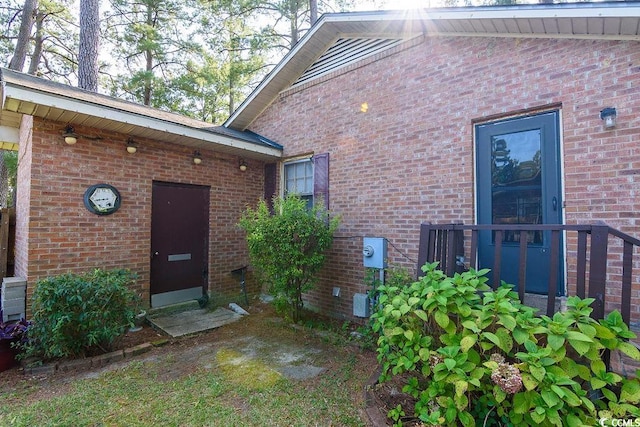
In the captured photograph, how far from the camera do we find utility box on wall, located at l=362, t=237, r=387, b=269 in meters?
4.23

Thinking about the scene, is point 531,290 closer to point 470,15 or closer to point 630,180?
point 630,180

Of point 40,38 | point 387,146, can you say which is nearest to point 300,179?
point 387,146

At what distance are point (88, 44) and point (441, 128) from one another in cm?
1002

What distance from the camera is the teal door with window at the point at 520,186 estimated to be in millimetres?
3510

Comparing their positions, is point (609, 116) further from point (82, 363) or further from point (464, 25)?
point (82, 363)

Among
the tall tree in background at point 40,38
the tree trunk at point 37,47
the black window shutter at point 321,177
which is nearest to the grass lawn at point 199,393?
the black window shutter at point 321,177

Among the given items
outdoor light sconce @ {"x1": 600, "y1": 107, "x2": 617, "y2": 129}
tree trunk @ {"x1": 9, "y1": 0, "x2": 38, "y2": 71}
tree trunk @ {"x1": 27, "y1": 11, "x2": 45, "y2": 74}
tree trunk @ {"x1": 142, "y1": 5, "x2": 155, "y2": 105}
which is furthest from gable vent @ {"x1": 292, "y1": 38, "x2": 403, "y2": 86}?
tree trunk @ {"x1": 27, "y1": 11, "x2": 45, "y2": 74}

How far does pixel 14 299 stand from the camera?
4.03 meters

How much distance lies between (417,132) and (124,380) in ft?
15.2

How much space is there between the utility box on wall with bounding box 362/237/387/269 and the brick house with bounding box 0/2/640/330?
0.53 meters

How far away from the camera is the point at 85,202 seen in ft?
14.9

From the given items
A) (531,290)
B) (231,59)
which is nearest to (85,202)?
(531,290)

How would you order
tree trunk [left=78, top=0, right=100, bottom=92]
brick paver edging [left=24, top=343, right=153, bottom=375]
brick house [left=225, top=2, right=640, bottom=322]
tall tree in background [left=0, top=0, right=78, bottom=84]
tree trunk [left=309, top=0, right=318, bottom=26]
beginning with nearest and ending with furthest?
1. brick house [left=225, top=2, right=640, bottom=322]
2. brick paver edging [left=24, top=343, right=153, bottom=375]
3. tree trunk [left=78, top=0, right=100, bottom=92]
4. tall tree in background [left=0, top=0, right=78, bottom=84]
5. tree trunk [left=309, top=0, right=318, bottom=26]

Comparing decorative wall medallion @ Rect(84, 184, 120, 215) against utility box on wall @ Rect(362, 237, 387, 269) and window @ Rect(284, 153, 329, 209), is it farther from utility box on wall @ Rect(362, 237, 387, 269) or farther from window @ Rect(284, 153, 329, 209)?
utility box on wall @ Rect(362, 237, 387, 269)
